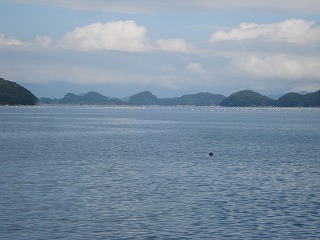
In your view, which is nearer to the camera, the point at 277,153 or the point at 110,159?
the point at 110,159

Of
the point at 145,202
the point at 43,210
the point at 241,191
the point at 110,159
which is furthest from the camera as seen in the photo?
the point at 110,159

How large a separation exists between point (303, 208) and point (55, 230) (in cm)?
1880

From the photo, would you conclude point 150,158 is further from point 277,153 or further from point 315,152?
point 315,152

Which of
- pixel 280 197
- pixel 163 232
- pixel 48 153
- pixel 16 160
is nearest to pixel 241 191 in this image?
pixel 280 197

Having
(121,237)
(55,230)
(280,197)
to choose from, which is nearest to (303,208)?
(280,197)

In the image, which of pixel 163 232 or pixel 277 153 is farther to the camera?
pixel 277 153

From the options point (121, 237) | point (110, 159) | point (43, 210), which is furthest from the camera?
point (110, 159)

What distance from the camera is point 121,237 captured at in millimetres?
32312

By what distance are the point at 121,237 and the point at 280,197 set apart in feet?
58.4

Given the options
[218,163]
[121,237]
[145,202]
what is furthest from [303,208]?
[218,163]

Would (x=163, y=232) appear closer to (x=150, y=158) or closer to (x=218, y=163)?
(x=218, y=163)

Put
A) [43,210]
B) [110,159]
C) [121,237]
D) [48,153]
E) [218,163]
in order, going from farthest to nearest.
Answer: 1. [48,153]
2. [110,159]
3. [218,163]
4. [43,210]
5. [121,237]

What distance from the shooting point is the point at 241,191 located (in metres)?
47.9

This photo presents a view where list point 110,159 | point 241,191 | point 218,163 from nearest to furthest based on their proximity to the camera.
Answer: point 241,191 → point 218,163 → point 110,159
